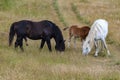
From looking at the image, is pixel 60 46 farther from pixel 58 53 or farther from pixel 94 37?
pixel 94 37

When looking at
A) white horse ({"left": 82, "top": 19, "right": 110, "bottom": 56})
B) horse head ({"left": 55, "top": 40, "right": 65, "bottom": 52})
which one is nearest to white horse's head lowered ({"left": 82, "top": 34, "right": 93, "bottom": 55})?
white horse ({"left": 82, "top": 19, "right": 110, "bottom": 56})

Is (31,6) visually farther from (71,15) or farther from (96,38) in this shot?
(96,38)

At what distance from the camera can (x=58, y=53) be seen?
15.8 metres

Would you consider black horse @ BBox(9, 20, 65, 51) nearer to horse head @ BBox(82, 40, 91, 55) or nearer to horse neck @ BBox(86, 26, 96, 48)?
horse head @ BBox(82, 40, 91, 55)

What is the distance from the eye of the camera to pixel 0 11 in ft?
111

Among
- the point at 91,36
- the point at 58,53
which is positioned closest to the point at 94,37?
the point at 91,36

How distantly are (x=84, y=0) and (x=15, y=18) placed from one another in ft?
42.0

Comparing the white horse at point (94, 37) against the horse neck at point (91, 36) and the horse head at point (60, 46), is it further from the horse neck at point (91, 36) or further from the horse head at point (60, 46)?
the horse head at point (60, 46)

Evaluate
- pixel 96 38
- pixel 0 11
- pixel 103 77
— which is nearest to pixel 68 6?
pixel 0 11

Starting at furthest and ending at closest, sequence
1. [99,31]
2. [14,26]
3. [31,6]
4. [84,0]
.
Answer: [84,0]
[31,6]
[99,31]
[14,26]

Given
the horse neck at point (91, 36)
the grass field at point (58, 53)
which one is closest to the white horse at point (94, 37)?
the horse neck at point (91, 36)

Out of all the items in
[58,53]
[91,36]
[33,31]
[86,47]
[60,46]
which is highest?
[33,31]

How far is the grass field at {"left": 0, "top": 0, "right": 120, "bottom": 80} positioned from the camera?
10164mm

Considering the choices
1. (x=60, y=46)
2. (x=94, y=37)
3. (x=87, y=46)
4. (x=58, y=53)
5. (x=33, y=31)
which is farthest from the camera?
(x=94, y=37)
